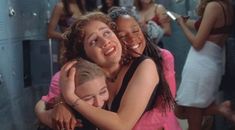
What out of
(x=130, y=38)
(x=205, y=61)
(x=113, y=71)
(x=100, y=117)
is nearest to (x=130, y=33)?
(x=130, y=38)

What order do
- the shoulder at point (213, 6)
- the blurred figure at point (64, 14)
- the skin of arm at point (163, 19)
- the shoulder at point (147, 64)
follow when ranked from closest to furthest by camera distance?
the shoulder at point (147, 64) < the shoulder at point (213, 6) < the blurred figure at point (64, 14) < the skin of arm at point (163, 19)

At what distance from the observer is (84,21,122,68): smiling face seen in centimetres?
138

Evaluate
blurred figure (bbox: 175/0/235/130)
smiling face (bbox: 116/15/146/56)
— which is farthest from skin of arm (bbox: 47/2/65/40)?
smiling face (bbox: 116/15/146/56)

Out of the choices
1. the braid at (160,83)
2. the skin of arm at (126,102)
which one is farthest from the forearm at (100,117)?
the braid at (160,83)

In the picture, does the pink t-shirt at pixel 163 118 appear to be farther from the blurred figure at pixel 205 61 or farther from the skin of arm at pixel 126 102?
the blurred figure at pixel 205 61

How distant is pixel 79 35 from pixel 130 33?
0.20m

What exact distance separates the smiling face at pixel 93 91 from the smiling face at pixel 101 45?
0.08 metres

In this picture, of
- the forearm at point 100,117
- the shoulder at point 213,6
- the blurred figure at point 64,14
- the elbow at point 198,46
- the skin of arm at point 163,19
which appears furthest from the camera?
the skin of arm at point 163,19

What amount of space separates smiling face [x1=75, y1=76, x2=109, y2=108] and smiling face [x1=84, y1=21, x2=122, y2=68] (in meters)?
0.08

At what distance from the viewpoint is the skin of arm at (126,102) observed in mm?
1289

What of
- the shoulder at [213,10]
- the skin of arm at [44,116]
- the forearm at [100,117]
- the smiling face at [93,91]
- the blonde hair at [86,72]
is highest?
the shoulder at [213,10]

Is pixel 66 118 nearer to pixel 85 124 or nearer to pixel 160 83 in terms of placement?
pixel 85 124

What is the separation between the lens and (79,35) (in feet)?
4.66

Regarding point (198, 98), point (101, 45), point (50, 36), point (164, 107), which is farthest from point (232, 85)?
point (101, 45)
